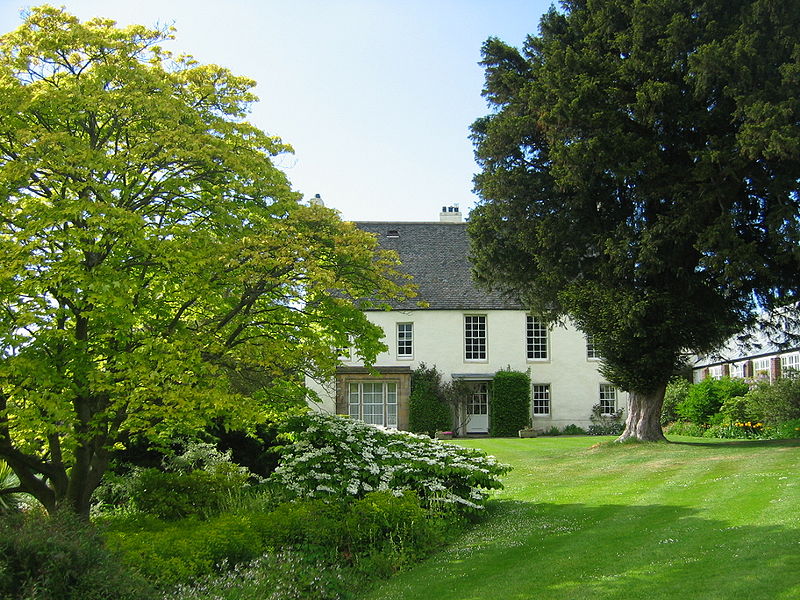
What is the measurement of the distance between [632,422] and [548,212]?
7.37 metres

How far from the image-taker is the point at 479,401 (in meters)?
36.3

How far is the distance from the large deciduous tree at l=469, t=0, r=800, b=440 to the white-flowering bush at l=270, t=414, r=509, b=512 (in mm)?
9277

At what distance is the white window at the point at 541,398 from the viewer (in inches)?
1435

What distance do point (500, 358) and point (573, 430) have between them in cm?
461

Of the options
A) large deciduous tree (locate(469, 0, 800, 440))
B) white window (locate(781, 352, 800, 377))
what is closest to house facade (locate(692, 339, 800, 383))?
white window (locate(781, 352, 800, 377))

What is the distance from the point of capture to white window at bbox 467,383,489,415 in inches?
1426

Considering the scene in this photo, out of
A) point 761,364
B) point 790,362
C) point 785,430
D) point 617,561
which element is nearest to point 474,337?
point 761,364

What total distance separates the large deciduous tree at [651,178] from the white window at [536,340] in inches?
472

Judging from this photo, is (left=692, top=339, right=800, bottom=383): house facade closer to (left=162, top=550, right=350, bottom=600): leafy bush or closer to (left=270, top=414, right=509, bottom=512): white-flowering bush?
(left=270, top=414, right=509, bottom=512): white-flowering bush

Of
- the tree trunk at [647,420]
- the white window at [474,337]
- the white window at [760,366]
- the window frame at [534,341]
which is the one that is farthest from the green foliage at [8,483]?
the white window at [760,366]

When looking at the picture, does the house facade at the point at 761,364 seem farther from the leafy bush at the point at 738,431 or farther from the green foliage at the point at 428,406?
the green foliage at the point at 428,406

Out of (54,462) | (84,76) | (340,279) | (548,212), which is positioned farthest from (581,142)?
(54,462)

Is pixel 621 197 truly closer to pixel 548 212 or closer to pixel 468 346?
pixel 548 212

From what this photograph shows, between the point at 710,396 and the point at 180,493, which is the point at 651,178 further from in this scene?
the point at 180,493
